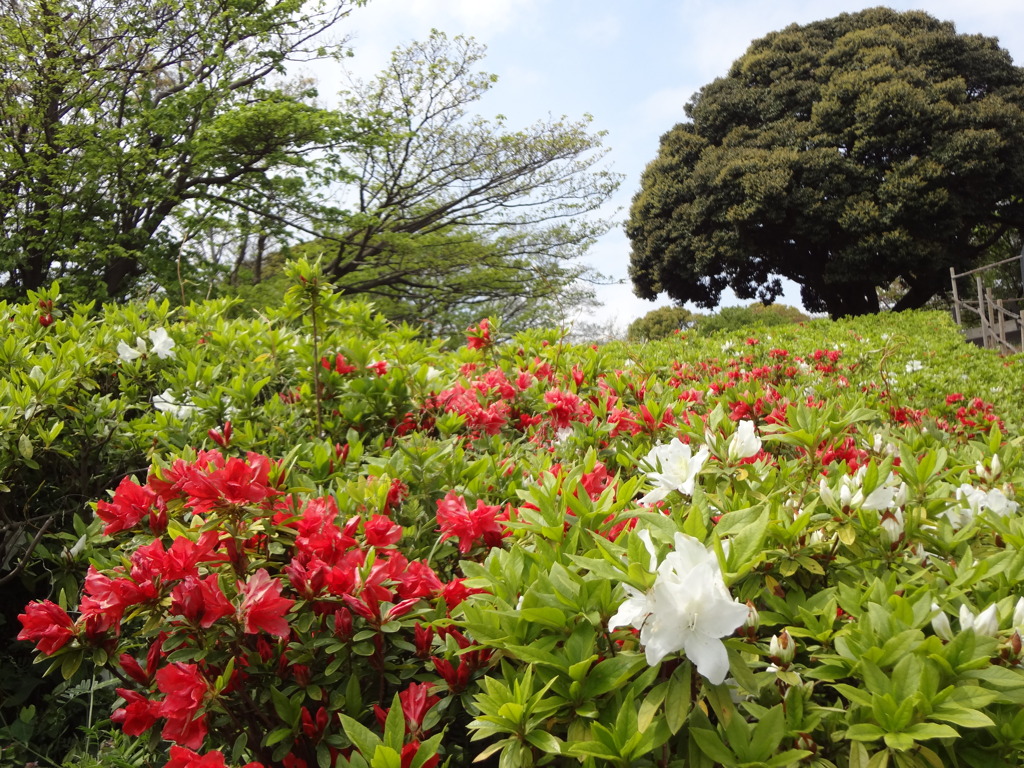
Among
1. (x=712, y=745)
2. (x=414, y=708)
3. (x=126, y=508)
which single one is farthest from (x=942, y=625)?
(x=126, y=508)

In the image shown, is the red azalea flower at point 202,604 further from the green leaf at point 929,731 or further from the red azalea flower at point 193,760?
the green leaf at point 929,731

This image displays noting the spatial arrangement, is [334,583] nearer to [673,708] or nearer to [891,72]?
[673,708]

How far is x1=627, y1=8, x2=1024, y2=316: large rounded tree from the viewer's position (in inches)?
639

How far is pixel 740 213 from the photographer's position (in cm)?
1728

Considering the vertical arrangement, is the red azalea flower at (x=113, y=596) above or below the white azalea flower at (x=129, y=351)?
below

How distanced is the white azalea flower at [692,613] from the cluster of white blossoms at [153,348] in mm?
2670

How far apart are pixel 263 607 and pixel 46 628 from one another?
0.52 meters

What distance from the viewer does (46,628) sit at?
137 centimetres

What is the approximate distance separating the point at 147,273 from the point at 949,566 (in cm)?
1415

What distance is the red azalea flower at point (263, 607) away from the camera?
119cm

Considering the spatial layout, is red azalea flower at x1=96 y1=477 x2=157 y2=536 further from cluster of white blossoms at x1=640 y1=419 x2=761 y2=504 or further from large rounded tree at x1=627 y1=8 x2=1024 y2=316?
large rounded tree at x1=627 y1=8 x2=1024 y2=316

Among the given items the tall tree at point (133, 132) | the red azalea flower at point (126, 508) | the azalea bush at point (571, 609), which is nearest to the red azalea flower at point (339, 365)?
the azalea bush at point (571, 609)

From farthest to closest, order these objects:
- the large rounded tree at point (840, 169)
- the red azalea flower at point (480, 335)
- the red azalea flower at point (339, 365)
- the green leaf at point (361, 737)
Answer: the large rounded tree at point (840, 169) → the red azalea flower at point (480, 335) → the red azalea flower at point (339, 365) → the green leaf at point (361, 737)

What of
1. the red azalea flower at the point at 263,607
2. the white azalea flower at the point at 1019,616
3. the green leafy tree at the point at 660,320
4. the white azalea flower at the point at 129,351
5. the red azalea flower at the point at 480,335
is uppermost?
the white azalea flower at the point at 129,351
